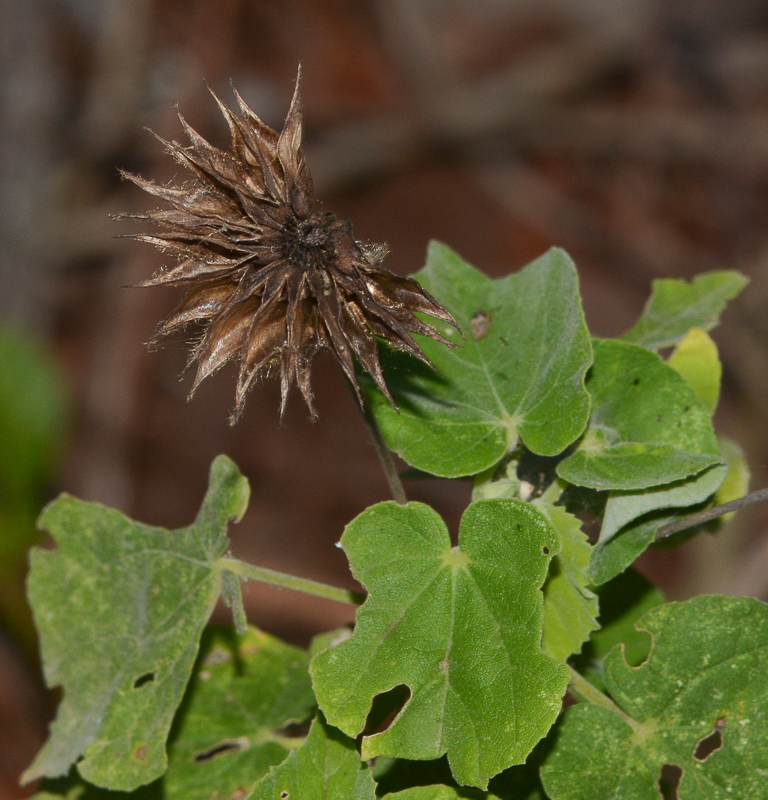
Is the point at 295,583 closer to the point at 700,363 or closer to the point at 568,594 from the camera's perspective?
the point at 568,594

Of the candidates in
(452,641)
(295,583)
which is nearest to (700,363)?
(452,641)

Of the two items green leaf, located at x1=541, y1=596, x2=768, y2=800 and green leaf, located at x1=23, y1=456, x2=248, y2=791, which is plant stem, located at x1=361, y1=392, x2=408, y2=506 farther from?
green leaf, located at x1=541, y1=596, x2=768, y2=800

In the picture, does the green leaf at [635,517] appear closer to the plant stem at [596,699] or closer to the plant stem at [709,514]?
the plant stem at [709,514]

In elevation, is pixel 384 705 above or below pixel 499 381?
below

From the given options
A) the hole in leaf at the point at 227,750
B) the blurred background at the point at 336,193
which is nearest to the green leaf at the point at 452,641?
the hole in leaf at the point at 227,750

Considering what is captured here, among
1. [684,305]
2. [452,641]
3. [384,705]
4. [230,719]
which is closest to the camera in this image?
[452,641]

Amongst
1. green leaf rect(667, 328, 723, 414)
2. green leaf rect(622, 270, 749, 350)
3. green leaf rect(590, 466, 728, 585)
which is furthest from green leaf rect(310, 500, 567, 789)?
green leaf rect(622, 270, 749, 350)
